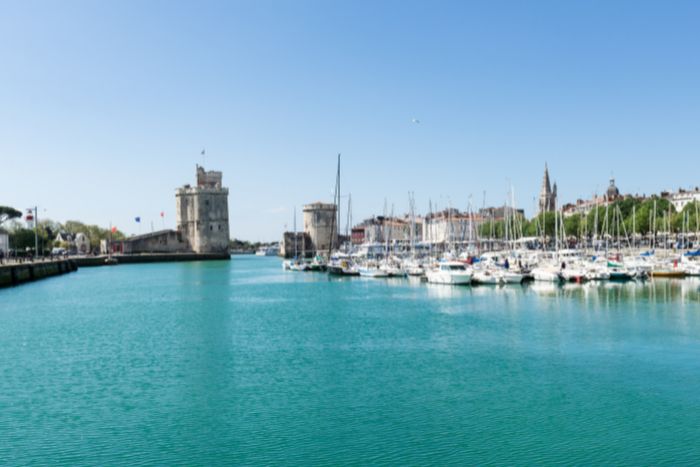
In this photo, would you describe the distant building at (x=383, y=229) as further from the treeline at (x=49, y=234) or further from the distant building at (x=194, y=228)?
the treeline at (x=49, y=234)

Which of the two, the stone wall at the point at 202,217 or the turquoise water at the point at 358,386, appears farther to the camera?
the stone wall at the point at 202,217

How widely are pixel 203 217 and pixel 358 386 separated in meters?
82.2

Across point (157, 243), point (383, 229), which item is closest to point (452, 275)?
point (157, 243)

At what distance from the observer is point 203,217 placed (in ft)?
309

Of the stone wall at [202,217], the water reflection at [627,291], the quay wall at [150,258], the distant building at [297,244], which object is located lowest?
the water reflection at [627,291]

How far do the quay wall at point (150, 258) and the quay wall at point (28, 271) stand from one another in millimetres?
14240

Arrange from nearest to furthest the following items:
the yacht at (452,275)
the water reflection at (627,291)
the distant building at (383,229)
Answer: the water reflection at (627,291) → the yacht at (452,275) → the distant building at (383,229)

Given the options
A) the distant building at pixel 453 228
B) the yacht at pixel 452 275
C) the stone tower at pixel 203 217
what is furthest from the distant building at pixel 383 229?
the yacht at pixel 452 275

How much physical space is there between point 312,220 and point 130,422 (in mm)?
93520

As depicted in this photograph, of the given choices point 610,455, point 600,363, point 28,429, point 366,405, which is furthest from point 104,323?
point 610,455

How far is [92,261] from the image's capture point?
8200 cm

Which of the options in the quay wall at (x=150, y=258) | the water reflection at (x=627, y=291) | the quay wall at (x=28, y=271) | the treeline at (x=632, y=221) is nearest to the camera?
the water reflection at (x=627, y=291)

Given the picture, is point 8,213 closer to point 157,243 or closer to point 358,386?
point 157,243

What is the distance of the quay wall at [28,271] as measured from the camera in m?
45.1
